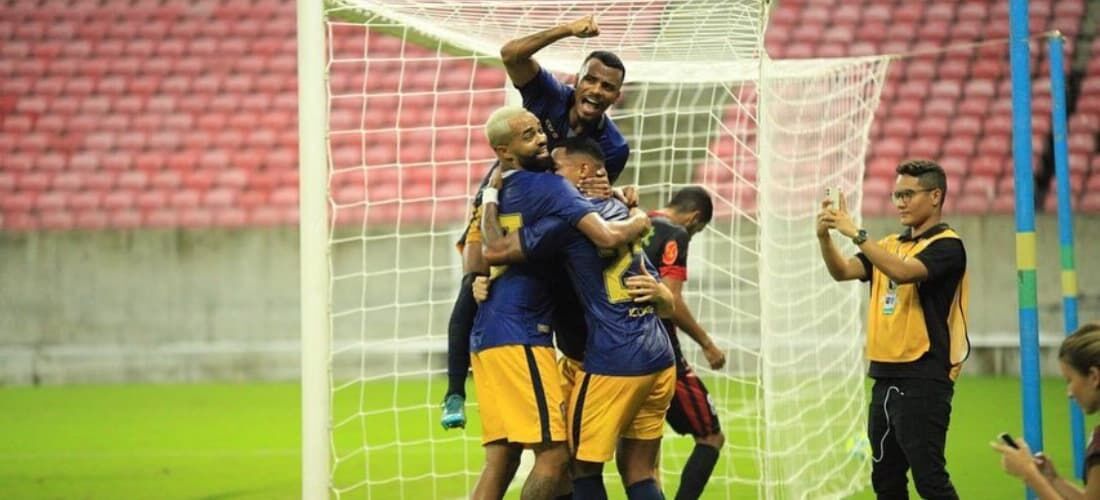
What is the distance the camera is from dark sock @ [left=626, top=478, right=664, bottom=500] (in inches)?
193

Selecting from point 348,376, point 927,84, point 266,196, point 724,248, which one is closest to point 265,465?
point 348,376

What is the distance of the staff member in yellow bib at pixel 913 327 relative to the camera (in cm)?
492

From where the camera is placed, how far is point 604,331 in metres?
4.70

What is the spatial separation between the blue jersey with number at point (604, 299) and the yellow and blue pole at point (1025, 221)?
124cm

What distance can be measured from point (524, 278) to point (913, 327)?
1414mm

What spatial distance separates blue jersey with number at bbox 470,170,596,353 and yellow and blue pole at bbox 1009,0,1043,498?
1.46 m

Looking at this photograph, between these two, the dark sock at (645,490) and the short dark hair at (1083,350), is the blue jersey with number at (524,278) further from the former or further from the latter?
the short dark hair at (1083,350)

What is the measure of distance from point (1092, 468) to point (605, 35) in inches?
148

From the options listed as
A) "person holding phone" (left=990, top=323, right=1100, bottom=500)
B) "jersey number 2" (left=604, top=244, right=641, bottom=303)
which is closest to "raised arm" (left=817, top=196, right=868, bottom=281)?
"jersey number 2" (left=604, top=244, right=641, bottom=303)

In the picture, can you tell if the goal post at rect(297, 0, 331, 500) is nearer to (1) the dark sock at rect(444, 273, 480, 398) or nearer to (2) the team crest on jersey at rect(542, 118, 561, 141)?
(1) the dark sock at rect(444, 273, 480, 398)

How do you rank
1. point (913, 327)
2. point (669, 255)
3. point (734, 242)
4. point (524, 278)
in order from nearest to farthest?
point (524, 278)
point (913, 327)
point (669, 255)
point (734, 242)

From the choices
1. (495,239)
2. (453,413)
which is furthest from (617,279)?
(453,413)

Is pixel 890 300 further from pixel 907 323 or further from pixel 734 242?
pixel 734 242

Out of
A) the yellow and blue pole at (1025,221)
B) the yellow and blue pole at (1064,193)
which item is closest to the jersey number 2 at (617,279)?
the yellow and blue pole at (1025,221)
